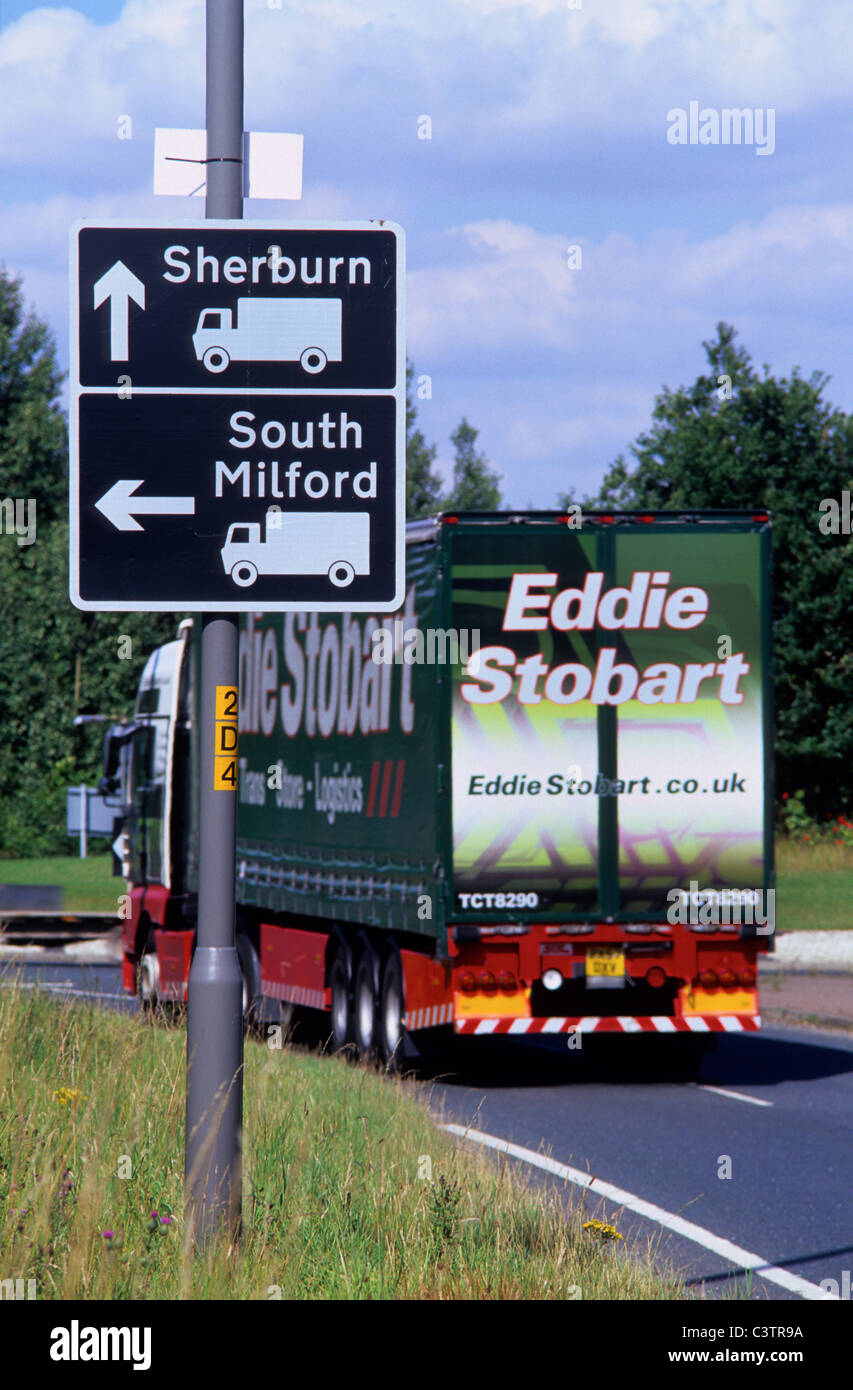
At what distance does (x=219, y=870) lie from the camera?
20.7 ft

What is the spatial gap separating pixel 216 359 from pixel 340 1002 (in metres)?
10.5

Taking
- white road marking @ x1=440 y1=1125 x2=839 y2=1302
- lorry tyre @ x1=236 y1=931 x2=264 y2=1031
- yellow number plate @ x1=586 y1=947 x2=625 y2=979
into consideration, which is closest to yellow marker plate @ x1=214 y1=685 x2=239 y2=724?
white road marking @ x1=440 y1=1125 x2=839 y2=1302

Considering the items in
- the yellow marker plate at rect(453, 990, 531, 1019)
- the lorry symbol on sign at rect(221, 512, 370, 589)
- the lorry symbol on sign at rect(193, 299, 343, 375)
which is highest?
the lorry symbol on sign at rect(193, 299, 343, 375)

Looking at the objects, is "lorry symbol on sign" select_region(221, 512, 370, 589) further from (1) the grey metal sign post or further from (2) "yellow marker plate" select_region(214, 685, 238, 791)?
(2) "yellow marker plate" select_region(214, 685, 238, 791)

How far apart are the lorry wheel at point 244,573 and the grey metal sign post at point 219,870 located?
13 cm

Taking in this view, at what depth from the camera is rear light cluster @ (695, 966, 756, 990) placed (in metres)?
14.6

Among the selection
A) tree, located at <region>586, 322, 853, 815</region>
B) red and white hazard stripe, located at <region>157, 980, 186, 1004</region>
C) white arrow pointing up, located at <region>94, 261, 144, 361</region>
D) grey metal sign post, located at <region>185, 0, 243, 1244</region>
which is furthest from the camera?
tree, located at <region>586, 322, 853, 815</region>

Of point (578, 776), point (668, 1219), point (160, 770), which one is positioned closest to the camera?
point (668, 1219)

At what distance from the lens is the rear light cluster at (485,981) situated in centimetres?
1404

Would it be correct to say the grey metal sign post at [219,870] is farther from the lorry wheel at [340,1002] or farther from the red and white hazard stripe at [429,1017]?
the lorry wheel at [340,1002]

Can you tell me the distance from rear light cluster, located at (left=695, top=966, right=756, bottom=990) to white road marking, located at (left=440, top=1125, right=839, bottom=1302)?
296cm

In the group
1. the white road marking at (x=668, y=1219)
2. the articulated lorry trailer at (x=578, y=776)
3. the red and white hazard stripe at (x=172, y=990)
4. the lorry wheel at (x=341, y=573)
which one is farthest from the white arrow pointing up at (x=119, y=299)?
the red and white hazard stripe at (x=172, y=990)

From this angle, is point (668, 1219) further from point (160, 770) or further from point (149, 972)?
point (149, 972)

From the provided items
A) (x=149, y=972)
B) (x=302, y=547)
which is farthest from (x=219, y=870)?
(x=149, y=972)
